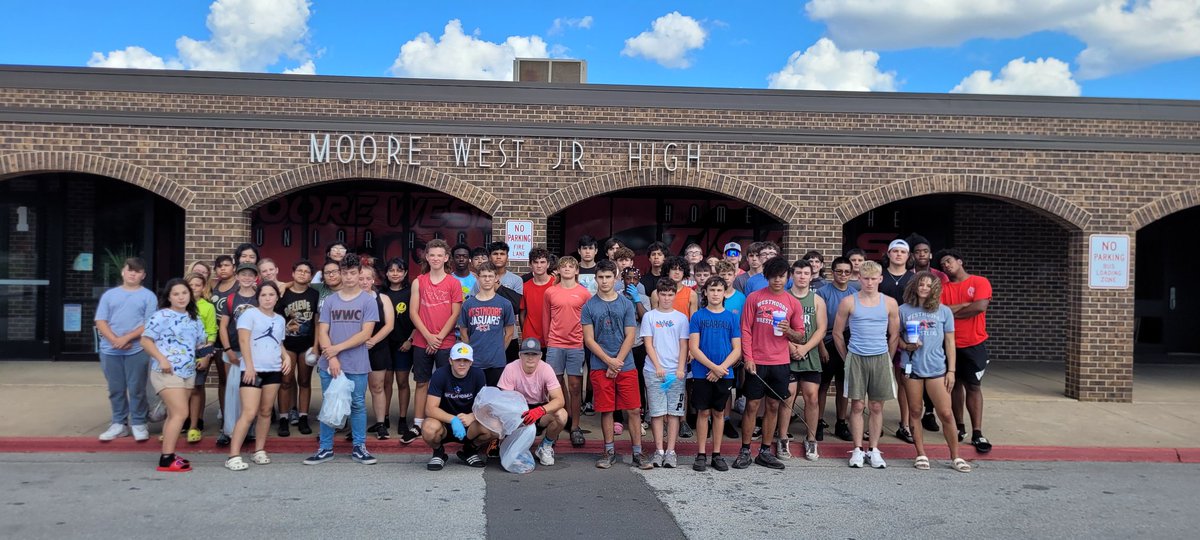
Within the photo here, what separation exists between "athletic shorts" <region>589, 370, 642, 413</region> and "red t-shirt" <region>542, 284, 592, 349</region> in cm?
46

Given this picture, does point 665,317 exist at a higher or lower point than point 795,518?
higher

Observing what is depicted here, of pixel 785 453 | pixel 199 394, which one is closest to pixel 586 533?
pixel 785 453

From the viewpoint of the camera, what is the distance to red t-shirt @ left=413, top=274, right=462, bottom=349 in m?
7.50

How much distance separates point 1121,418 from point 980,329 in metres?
2.92

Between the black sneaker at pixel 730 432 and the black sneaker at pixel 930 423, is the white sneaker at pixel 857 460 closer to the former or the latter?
the black sneaker at pixel 730 432

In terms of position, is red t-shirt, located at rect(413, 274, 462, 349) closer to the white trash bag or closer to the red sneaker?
the white trash bag

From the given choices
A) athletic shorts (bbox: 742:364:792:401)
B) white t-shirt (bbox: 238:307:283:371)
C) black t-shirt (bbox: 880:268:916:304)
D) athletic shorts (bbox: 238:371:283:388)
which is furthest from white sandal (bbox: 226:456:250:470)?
black t-shirt (bbox: 880:268:916:304)

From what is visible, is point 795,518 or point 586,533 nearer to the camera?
point 586,533

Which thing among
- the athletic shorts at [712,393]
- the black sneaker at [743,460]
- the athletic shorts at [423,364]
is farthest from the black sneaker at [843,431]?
the athletic shorts at [423,364]

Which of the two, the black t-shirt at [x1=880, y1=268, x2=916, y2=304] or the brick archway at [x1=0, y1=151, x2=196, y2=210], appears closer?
the black t-shirt at [x1=880, y1=268, x2=916, y2=304]

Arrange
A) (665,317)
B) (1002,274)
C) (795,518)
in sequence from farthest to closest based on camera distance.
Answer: (1002,274)
(665,317)
(795,518)

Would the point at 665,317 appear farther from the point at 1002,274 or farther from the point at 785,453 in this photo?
the point at 1002,274

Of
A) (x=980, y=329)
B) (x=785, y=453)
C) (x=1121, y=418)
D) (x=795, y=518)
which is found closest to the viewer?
(x=795, y=518)

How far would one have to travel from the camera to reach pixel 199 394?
24.2 ft
